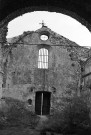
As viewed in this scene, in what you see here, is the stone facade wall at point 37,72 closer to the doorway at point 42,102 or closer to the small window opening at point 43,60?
the small window opening at point 43,60

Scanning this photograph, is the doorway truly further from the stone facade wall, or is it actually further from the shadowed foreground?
the shadowed foreground

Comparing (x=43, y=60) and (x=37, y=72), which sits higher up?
(x=43, y=60)

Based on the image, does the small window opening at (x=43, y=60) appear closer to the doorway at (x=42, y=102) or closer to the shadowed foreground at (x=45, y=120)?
the doorway at (x=42, y=102)

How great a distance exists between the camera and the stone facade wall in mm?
18516

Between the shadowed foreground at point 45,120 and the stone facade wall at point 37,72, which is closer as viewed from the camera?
the shadowed foreground at point 45,120

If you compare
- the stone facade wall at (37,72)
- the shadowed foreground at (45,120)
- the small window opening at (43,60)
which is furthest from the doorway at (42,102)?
the small window opening at (43,60)

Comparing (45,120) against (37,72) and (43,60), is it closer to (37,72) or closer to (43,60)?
(37,72)

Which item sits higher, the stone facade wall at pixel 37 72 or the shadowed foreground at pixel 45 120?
the stone facade wall at pixel 37 72

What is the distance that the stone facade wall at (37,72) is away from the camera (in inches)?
729

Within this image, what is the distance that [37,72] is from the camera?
62.3 feet

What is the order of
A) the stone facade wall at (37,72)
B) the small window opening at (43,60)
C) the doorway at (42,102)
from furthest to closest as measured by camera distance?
the small window opening at (43,60) < the stone facade wall at (37,72) < the doorway at (42,102)

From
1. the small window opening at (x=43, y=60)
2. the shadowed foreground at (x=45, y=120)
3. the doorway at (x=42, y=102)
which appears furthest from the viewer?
the small window opening at (x=43, y=60)

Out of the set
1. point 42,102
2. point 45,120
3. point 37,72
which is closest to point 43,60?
point 37,72

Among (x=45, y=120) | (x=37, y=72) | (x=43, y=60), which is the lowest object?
(x=45, y=120)
